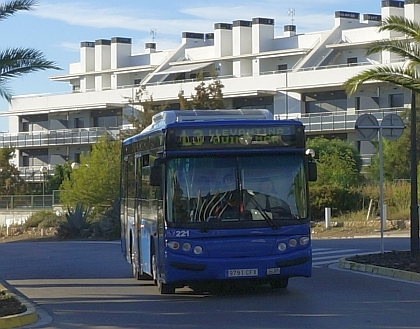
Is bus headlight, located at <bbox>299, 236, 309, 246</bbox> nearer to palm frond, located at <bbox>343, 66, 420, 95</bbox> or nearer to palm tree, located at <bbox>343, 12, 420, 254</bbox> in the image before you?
palm tree, located at <bbox>343, 12, 420, 254</bbox>

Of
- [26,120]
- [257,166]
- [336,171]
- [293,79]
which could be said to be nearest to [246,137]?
[257,166]

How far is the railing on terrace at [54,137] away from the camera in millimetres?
76562

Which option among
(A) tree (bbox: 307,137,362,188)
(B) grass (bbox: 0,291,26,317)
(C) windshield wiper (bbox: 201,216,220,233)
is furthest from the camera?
(A) tree (bbox: 307,137,362,188)

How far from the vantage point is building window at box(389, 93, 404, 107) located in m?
61.9

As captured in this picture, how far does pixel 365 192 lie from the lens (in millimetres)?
41812

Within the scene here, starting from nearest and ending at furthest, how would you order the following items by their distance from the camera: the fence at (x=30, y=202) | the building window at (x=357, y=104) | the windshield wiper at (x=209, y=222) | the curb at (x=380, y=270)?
the windshield wiper at (x=209, y=222), the curb at (x=380, y=270), the fence at (x=30, y=202), the building window at (x=357, y=104)

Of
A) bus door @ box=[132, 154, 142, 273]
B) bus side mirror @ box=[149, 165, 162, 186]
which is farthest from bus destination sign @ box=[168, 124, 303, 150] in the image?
bus door @ box=[132, 154, 142, 273]

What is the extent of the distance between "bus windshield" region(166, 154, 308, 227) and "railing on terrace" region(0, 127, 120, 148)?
59617 millimetres

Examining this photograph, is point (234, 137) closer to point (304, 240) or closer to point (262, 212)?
point (262, 212)

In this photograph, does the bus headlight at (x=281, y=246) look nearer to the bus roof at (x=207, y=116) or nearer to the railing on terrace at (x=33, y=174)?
the bus roof at (x=207, y=116)

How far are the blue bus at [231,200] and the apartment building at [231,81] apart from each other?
1707 inches

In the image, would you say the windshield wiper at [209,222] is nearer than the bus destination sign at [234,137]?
Yes

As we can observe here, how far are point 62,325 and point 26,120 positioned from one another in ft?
249

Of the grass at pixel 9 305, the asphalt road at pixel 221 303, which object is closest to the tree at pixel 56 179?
the asphalt road at pixel 221 303
